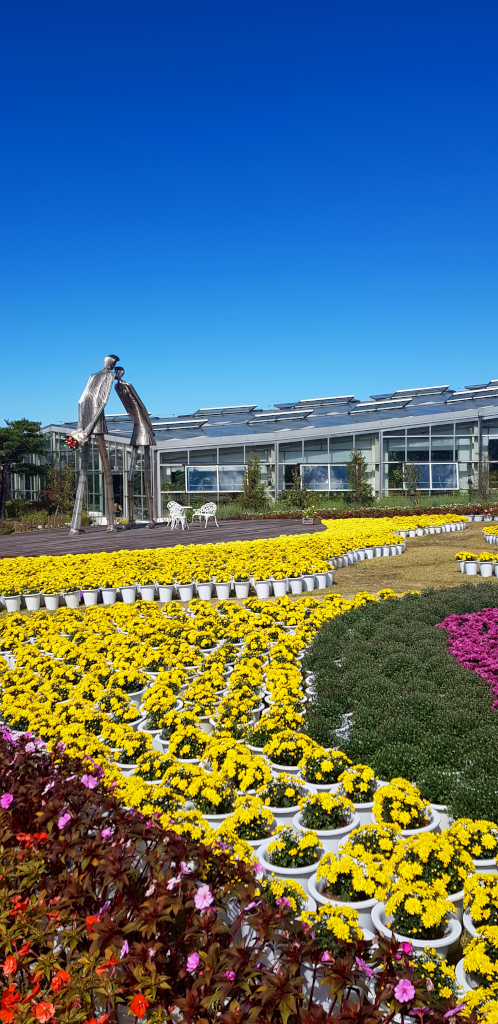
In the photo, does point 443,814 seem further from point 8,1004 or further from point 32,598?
point 32,598

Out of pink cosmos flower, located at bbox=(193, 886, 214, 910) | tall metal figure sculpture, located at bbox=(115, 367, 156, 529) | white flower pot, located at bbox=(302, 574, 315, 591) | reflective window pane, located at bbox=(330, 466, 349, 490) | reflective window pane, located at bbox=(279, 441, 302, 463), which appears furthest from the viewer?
reflective window pane, located at bbox=(279, 441, 302, 463)

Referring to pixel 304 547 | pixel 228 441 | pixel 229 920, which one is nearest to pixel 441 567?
pixel 304 547

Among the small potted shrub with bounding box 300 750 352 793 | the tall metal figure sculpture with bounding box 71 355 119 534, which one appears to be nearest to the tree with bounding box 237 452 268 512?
the tall metal figure sculpture with bounding box 71 355 119 534

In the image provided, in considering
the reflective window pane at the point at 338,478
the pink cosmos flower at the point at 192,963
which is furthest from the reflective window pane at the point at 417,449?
the pink cosmos flower at the point at 192,963

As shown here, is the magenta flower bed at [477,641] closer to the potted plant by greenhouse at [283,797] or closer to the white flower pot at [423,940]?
the potted plant by greenhouse at [283,797]

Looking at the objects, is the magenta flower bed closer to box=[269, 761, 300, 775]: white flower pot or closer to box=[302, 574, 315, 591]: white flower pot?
box=[269, 761, 300, 775]: white flower pot

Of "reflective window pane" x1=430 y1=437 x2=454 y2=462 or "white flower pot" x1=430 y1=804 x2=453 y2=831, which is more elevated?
"reflective window pane" x1=430 y1=437 x2=454 y2=462

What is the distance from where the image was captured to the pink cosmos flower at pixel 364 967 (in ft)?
6.32

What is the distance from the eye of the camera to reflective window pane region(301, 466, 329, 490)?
3019cm

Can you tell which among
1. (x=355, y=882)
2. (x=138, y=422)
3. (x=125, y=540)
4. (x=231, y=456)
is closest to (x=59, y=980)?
(x=355, y=882)

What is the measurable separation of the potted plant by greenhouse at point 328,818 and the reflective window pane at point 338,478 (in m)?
27.0

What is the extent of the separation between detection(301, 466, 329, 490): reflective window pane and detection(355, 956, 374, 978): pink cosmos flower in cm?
2833

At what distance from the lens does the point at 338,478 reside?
30047mm

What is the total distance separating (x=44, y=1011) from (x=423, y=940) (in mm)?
1310
